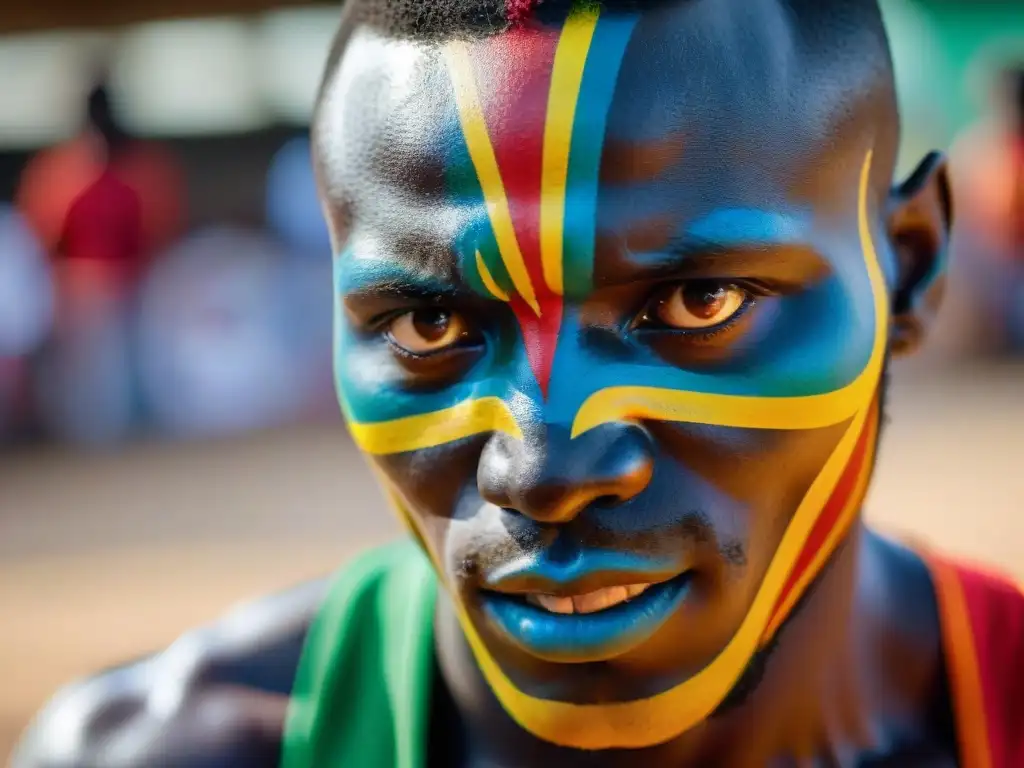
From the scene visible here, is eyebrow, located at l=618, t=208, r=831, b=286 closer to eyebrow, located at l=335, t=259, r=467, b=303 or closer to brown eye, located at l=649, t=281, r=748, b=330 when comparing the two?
brown eye, located at l=649, t=281, r=748, b=330

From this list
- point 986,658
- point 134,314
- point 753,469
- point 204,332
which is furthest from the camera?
point 204,332

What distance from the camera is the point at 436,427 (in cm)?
138

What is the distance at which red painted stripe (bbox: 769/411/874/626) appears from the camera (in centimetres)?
145

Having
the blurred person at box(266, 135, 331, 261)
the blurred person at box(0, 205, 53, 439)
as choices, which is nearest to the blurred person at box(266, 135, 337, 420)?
the blurred person at box(266, 135, 331, 261)

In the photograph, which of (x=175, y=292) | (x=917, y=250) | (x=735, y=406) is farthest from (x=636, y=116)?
(x=175, y=292)

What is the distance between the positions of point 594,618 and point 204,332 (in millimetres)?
7044

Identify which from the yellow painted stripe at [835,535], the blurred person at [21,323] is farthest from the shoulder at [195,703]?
the blurred person at [21,323]

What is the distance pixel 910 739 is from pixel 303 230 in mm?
7714

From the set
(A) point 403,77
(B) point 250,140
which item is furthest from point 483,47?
(B) point 250,140

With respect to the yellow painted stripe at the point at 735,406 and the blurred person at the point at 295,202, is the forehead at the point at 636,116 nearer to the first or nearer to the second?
the yellow painted stripe at the point at 735,406

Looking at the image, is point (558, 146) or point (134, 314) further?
point (134, 314)

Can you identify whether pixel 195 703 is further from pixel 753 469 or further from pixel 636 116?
pixel 636 116

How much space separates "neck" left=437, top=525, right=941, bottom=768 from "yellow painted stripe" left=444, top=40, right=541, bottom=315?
57cm

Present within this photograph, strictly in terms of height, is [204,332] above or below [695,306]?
above
